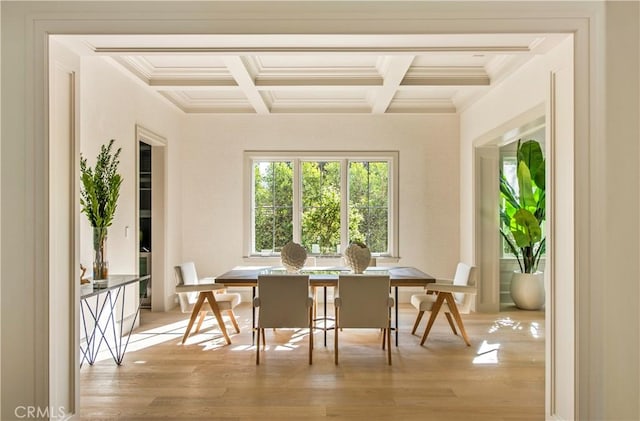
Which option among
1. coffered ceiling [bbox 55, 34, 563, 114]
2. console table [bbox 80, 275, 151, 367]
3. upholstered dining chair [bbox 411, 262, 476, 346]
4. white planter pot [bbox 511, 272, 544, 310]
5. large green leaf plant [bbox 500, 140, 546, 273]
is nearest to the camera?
coffered ceiling [bbox 55, 34, 563, 114]

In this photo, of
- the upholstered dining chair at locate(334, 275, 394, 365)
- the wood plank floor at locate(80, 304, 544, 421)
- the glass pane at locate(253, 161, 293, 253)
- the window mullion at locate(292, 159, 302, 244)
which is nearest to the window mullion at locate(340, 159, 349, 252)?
the window mullion at locate(292, 159, 302, 244)

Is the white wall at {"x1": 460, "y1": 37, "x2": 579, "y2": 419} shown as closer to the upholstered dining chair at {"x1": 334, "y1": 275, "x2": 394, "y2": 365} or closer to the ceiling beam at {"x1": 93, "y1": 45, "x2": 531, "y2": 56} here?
the ceiling beam at {"x1": 93, "y1": 45, "x2": 531, "y2": 56}

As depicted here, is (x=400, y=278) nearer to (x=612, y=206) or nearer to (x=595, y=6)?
(x=612, y=206)

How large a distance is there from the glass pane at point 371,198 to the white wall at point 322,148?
0.26 m

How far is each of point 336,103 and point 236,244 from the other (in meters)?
2.54

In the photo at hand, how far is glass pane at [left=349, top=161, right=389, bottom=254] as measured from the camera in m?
6.96

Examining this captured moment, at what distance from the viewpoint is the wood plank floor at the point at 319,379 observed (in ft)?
9.78

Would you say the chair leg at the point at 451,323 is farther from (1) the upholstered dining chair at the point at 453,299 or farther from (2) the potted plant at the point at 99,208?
(2) the potted plant at the point at 99,208

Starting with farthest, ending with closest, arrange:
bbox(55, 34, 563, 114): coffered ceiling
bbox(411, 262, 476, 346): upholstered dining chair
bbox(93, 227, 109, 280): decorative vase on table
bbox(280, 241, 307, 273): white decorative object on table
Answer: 1. bbox(280, 241, 307, 273): white decorative object on table
2. bbox(411, 262, 476, 346): upholstered dining chair
3. bbox(93, 227, 109, 280): decorative vase on table
4. bbox(55, 34, 563, 114): coffered ceiling

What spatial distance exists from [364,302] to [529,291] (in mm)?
3481

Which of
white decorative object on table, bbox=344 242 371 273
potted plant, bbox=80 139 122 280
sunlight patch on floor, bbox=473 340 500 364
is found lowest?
sunlight patch on floor, bbox=473 340 500 364

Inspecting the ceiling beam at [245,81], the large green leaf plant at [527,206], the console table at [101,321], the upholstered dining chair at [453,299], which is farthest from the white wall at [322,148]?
the console table at [101,321]

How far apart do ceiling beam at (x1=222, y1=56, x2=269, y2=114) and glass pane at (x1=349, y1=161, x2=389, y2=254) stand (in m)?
1.61

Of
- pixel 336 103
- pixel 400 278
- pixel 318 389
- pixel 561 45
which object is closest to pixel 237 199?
pixel 336 103
